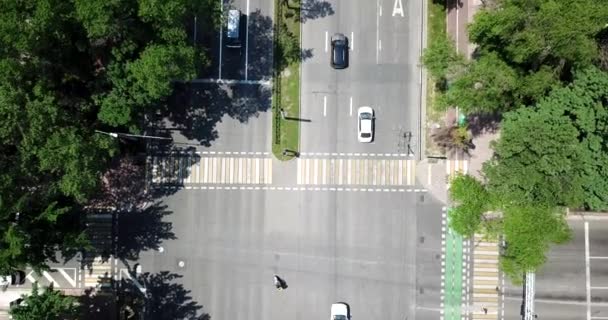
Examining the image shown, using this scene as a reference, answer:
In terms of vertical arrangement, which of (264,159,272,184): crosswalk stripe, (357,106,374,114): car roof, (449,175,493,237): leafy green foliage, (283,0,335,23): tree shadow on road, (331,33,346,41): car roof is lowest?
(449,175,493,237): leafy green foliage

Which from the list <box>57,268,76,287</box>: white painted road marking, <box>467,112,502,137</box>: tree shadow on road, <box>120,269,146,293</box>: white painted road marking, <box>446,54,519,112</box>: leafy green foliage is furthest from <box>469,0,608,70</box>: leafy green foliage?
<box>57,268,76,287</box>: white painted road marking

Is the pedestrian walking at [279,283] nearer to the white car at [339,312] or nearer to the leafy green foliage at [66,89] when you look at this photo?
the white car at [339,312]

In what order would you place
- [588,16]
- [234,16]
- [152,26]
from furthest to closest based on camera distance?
[234,16] < [152,26] < [588,16]

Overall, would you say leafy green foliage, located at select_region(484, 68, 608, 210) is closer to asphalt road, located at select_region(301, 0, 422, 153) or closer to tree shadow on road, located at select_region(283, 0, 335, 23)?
asphalt road, located at select_region(301, 0, 422, 153)

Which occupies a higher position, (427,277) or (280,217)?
(280,217)

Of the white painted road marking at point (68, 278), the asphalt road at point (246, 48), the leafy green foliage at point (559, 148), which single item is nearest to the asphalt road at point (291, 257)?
the white painted road marking at point (68, 278)

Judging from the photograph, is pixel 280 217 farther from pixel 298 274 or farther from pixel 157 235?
pixel 157 235

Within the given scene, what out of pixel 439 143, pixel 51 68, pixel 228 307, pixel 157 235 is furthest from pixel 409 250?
pixel 51 68

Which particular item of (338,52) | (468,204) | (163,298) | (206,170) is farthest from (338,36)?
(163,298)
